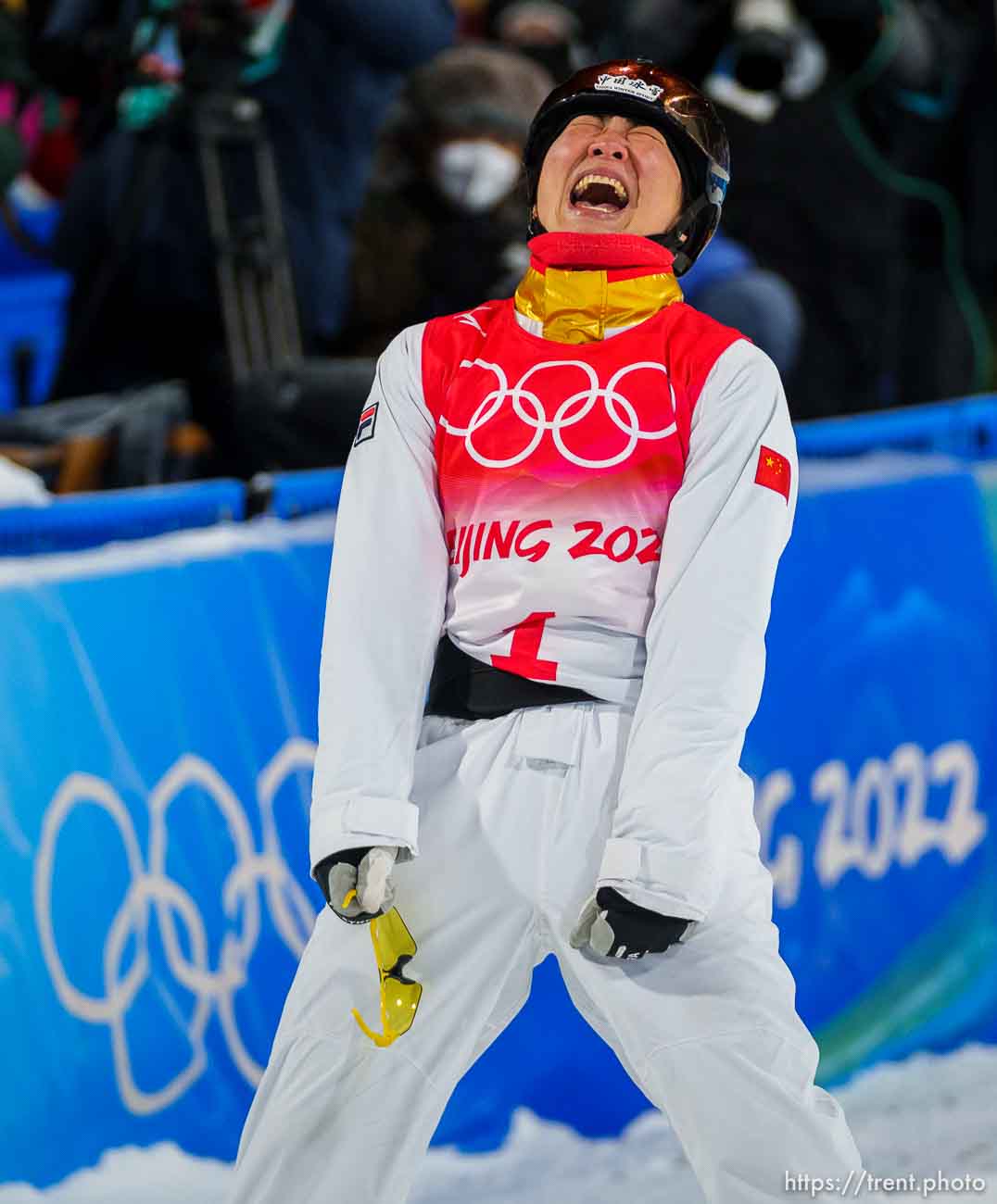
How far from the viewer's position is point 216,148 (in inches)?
204

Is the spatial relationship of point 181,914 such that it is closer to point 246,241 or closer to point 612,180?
point 612,180

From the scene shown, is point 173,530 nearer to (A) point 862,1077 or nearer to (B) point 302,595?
(B) point 302,595

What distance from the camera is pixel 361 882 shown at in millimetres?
2441

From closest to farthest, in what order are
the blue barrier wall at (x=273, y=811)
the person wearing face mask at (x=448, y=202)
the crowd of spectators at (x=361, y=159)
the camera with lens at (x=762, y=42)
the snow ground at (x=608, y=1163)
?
the blue barrier wall at (x=273, y=811) < the snow ground at (x=608, y=1163) < the crowd of spectators at (x=361, y=159) < the person wearing face mask at (x=448, y=202) < the camera with lens at (x=762, y=42)

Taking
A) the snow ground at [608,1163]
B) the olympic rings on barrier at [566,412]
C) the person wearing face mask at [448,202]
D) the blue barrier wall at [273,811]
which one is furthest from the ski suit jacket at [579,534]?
the person wearing face mask at [448,202]

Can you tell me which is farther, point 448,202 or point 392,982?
point 448,202

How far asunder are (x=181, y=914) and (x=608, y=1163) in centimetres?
106

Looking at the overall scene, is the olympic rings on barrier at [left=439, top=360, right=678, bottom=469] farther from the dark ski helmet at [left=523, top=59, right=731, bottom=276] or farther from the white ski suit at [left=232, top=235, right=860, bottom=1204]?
the dark ski helmet at [left=523, top=59, right=731, bottom=276]

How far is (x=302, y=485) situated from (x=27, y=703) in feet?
2.63

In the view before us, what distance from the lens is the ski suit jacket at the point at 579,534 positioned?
2.45 m

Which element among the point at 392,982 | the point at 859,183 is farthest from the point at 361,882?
the point at 859,183

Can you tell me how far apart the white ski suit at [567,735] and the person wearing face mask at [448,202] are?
9.09 ft

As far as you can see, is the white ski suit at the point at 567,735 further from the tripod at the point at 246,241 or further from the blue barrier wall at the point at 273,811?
the tripod at the point at 246,241

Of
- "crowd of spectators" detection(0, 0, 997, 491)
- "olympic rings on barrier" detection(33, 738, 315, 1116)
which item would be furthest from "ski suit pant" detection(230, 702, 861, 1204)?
"crowd of spectators" detection(0, 0, 997, 491)
